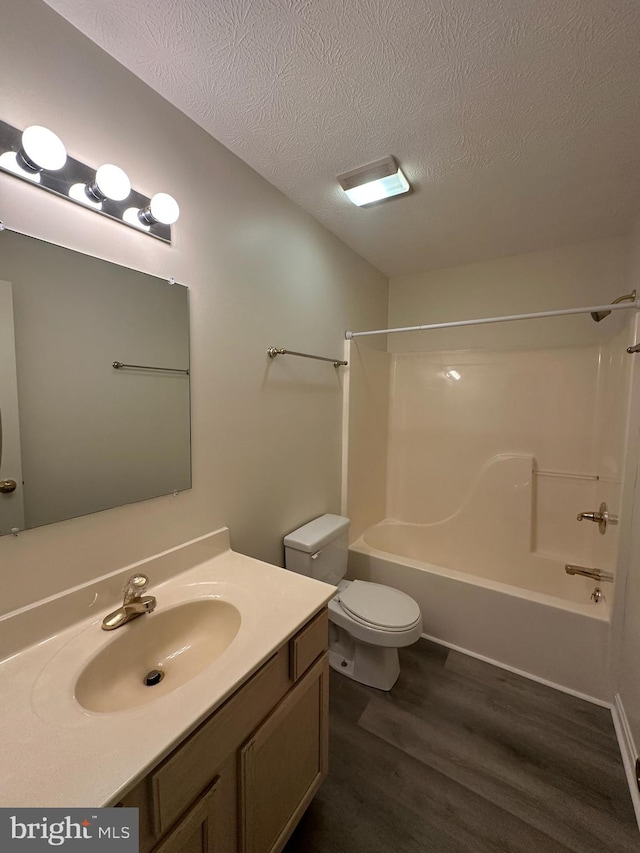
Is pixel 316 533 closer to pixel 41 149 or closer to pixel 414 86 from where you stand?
pixel 41 149

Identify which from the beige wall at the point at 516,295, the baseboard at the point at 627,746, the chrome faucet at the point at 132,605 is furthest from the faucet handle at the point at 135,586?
the beige wall at the point at 516,295

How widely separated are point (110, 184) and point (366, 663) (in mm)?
2276

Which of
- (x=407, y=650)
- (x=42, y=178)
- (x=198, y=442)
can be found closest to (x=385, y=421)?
(x=407, y=650)

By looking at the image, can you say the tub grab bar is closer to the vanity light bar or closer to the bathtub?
the bathtub

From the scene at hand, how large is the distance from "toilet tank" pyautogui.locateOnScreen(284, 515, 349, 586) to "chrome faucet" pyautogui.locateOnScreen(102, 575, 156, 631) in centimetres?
80

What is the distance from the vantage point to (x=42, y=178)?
0.90m

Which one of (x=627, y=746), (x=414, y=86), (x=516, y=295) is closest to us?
(x=414, y=86)

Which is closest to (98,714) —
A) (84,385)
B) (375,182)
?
(84,385)

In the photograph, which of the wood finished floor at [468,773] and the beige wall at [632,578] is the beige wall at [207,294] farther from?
the beige wall at [632,578]

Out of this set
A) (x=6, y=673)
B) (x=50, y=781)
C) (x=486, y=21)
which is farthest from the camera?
(x=486, y=21)

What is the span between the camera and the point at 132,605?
3.35 ft

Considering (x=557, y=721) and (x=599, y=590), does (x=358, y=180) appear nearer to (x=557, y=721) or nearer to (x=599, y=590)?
(x=599, y=590)

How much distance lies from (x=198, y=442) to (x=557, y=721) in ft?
6.88

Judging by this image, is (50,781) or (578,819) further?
(578,819)
